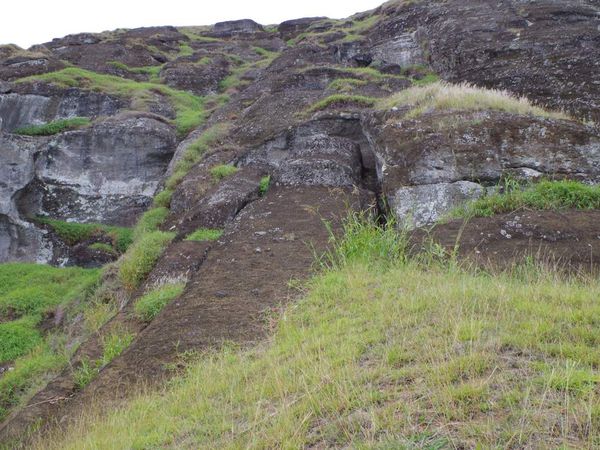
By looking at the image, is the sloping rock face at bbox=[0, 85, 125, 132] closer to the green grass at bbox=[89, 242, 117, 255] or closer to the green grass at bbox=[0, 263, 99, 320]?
the green grass at bbox=[89, 242, 117, 255]

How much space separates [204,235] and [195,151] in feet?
21.3

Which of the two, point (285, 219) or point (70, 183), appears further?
point (70, 183)

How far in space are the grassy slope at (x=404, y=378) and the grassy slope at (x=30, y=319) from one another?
5010mm

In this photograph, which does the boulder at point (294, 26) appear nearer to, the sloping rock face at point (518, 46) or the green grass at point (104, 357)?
the sloping rock face at point (518, 46)

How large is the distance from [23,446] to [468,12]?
20997mm

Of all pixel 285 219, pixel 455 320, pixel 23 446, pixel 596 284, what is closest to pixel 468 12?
pixel 285 219

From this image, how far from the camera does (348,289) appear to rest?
6.31m

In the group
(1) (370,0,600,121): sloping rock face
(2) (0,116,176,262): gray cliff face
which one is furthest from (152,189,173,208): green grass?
(1) (370,0,600,121): sloping rock face

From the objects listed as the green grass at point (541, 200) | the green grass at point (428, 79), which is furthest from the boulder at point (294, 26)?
the green grass at point (541, 200)

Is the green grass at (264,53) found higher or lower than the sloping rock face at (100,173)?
higher

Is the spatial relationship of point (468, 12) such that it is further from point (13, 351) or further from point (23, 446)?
point (23, 446)

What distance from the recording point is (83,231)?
17969mm

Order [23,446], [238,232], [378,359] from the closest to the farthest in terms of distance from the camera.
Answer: [378,359] → [23,446] → [238,232]

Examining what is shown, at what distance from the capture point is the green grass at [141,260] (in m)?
10.3
